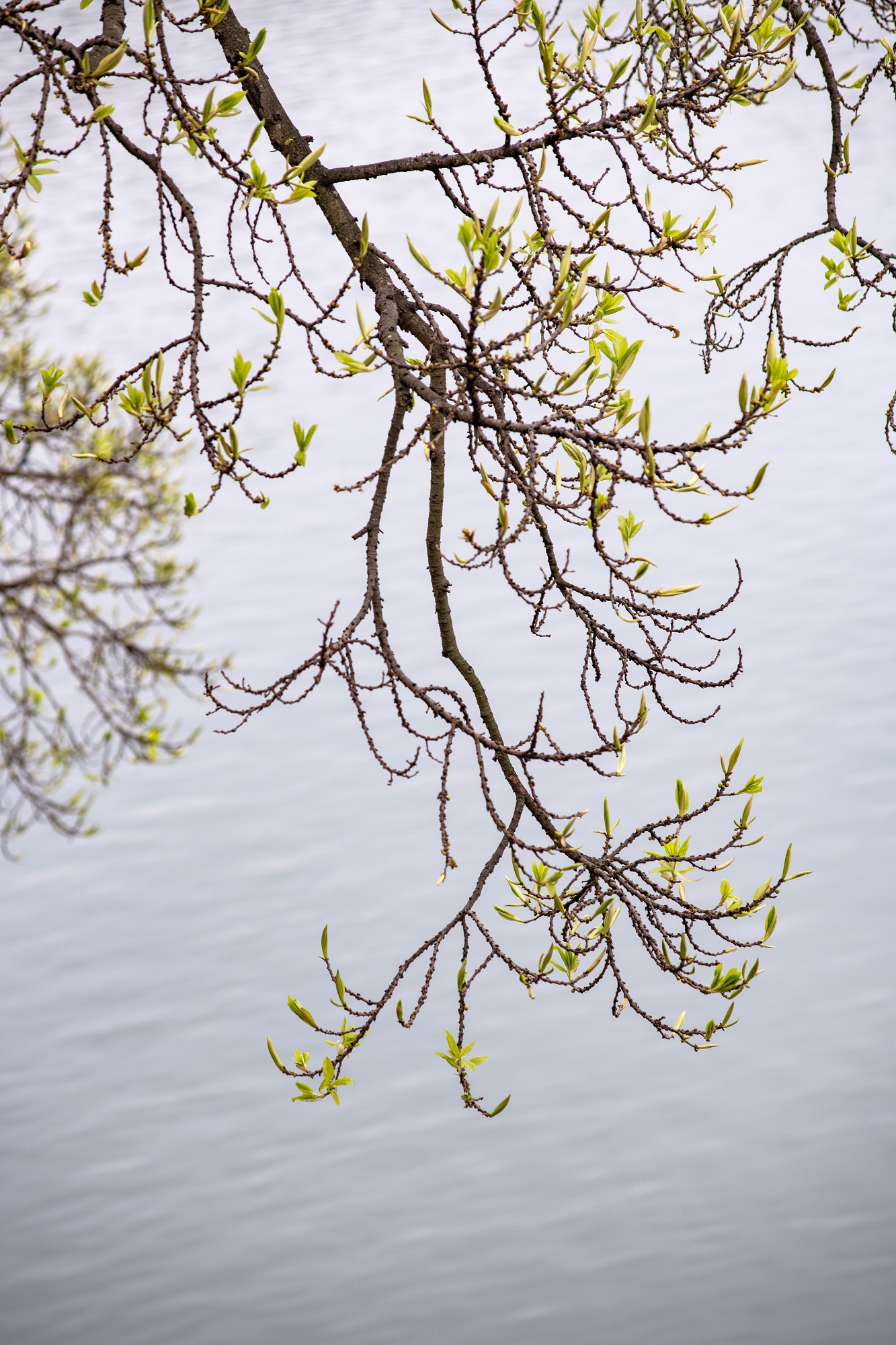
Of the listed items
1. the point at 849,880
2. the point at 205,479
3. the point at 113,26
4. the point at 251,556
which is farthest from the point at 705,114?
the point at 205,479

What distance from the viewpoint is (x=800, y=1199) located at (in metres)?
4.20

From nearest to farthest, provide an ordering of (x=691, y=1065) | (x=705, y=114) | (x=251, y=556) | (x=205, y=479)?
1. (x=705, y=114)
2. (x=691, y=1065)
3. (x=251, y=556)
4. (x=205, y=479)

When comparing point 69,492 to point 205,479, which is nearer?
point 69,492

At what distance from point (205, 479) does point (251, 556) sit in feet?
3.83

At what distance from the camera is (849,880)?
204 inches

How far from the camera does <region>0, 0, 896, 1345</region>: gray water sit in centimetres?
411

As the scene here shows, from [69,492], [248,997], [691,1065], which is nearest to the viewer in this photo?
[691,1065]

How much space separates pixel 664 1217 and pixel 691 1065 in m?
0.65

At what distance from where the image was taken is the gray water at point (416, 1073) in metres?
4.11

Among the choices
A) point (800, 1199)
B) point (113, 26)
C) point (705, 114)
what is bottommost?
point (800, 1199)

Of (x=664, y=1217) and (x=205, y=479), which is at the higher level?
(x=205, y=479)

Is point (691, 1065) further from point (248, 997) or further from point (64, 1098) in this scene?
point (64, 1098)

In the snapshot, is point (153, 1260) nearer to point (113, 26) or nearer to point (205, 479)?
point (113, 26)

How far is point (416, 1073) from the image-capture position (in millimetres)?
4820
